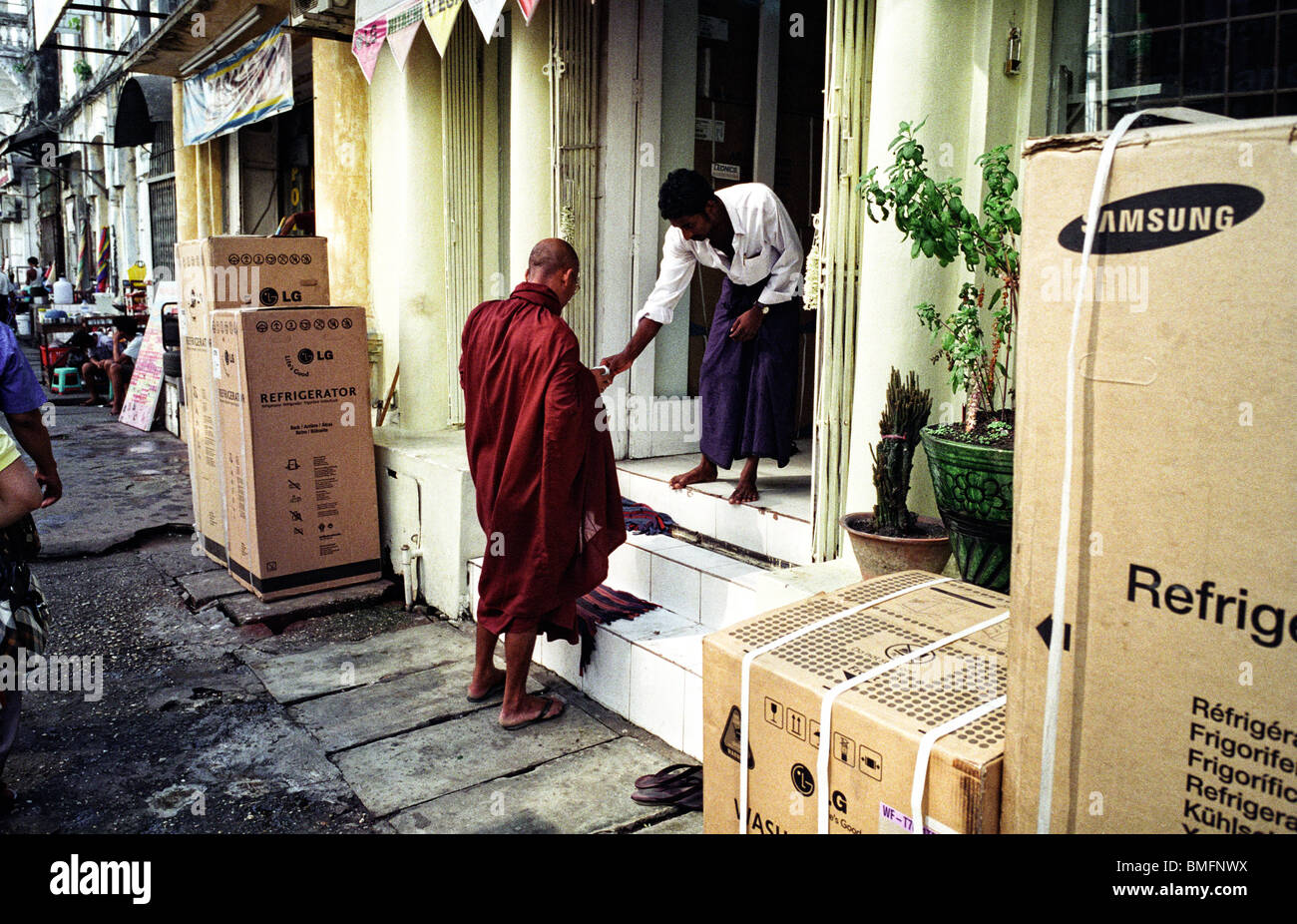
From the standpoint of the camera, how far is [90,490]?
24.8 feet

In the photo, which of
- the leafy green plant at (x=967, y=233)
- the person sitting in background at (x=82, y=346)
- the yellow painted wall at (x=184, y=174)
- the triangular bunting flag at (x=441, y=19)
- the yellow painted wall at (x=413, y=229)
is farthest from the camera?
the person sitting in background at (x=82, y=346)

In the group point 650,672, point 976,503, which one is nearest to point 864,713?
point 976,503

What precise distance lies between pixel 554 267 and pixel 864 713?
2.46 m

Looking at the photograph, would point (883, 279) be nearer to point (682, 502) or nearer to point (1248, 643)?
point (682, 502)

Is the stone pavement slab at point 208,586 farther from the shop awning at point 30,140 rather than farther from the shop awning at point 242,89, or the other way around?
Result: the shop awning at point 30,140

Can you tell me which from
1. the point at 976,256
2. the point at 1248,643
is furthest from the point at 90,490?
the point at 1248,643

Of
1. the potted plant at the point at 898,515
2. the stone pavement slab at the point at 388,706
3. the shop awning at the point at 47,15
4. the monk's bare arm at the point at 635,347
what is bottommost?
the stone pavement slab at the point at 388,706

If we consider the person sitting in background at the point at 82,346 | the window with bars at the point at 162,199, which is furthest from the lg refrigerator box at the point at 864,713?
the window with bars at the point at 162,199

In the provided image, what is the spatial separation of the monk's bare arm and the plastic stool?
1097 centimetres

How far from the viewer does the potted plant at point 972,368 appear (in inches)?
105

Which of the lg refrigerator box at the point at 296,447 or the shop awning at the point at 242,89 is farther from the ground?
the shop awning at the point at 242,89

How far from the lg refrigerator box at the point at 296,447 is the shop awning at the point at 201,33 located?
434 centimetres

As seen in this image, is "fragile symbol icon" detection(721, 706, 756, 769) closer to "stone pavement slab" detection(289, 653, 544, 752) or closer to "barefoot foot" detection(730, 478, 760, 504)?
"stone pavement slab" detection(289, 653, 544, 752)

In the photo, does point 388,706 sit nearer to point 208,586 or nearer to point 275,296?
point 208,586
